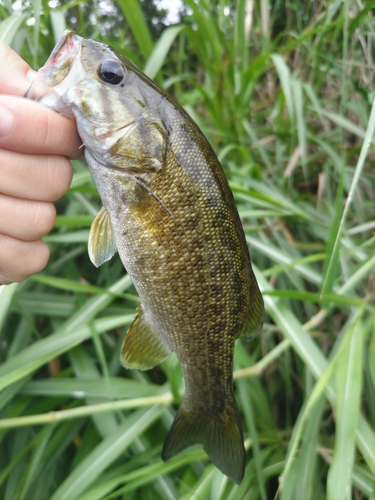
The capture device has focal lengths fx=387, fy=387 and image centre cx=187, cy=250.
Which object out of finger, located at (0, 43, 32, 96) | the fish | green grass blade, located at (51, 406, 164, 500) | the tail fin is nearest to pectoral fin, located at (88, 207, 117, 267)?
the fish

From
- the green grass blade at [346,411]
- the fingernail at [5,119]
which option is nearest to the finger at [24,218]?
the fingernail at [5,119]

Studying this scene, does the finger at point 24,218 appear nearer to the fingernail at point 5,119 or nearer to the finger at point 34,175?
the finger at point 34,175

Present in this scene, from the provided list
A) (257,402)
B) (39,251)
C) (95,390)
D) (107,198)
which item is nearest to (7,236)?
(39,251)

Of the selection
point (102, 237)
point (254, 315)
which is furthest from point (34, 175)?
point (254, 315)

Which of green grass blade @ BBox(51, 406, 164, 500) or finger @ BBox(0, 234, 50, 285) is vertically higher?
finger @ BBox(0, 234, 50, 285)

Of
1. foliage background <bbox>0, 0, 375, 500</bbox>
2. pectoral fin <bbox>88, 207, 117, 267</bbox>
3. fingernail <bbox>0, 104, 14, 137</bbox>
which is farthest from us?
foliage background <bbox>0, 0, 375, 500</bbox>

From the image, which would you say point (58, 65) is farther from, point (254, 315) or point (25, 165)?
point (254, 315)

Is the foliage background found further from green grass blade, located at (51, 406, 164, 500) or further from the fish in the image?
the fish
